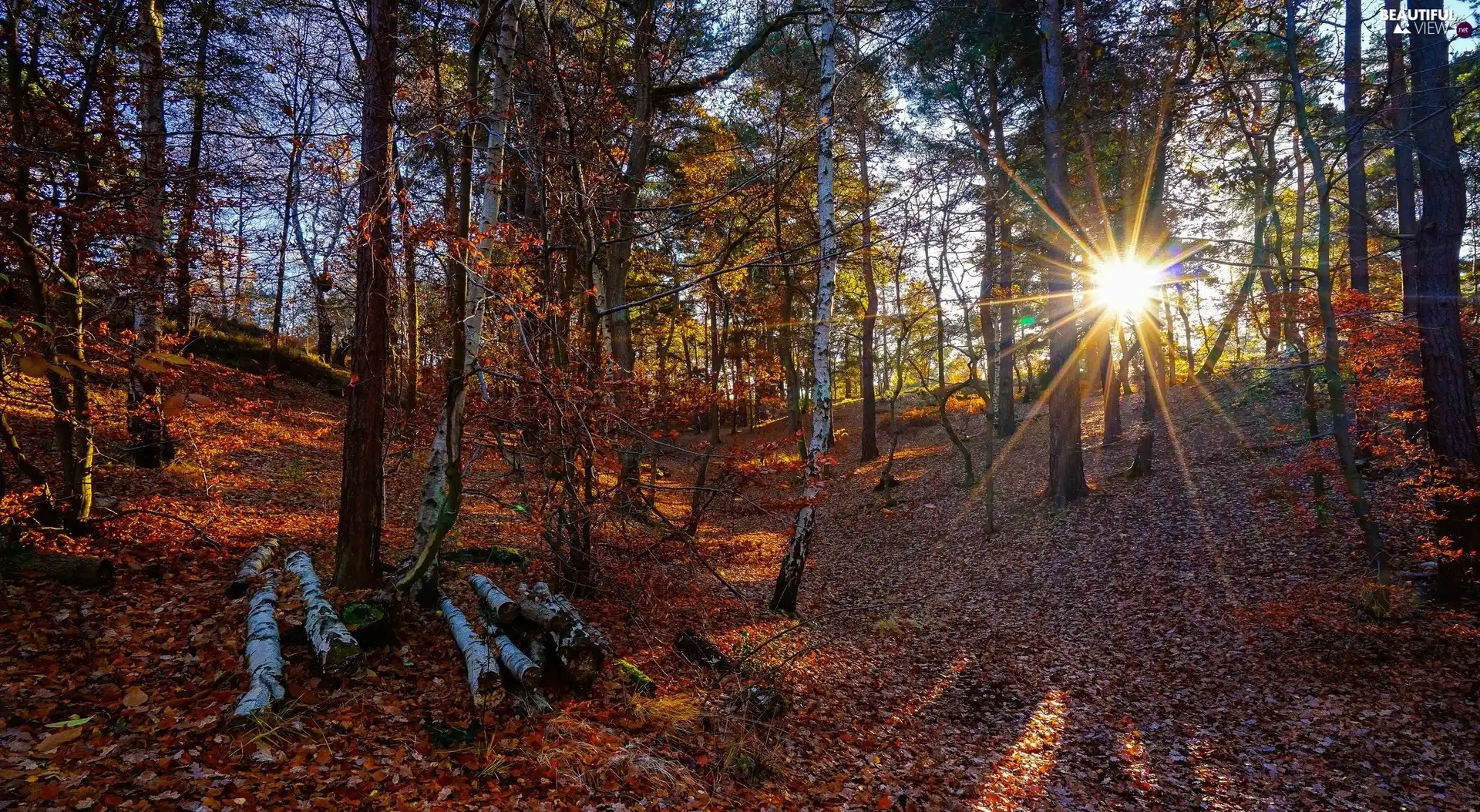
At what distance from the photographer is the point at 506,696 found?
5137 mm

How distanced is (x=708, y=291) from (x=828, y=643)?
18.0 feet

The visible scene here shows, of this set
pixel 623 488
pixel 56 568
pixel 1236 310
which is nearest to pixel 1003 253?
pixel 1236 310

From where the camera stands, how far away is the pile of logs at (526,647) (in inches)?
204

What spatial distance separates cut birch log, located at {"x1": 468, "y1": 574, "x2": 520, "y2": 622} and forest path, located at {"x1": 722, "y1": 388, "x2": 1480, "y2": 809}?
2931 millimetres

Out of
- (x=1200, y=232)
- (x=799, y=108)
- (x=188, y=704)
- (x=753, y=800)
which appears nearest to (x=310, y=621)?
(x=188, y=704)

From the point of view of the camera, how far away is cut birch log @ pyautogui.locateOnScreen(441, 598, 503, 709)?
505 centimetres

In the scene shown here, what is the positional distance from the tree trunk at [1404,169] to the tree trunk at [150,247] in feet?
49.8

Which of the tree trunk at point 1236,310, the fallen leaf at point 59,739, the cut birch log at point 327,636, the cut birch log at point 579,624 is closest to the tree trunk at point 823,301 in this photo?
the cut birch log at point 579,624

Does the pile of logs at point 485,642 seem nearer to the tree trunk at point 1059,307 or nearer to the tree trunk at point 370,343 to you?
the tree trunk at point 370,343

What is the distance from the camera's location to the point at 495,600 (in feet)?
20.3

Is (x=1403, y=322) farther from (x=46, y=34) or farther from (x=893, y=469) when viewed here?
(x=46, y=34)

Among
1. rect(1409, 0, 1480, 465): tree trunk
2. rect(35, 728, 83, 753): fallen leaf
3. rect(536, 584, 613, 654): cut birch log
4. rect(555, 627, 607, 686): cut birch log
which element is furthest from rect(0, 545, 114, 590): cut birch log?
rect(1409, 0, 1480, 465): tree trunk

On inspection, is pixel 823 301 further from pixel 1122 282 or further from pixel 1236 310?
pixel 1236 310

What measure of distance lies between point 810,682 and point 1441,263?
9.73m
